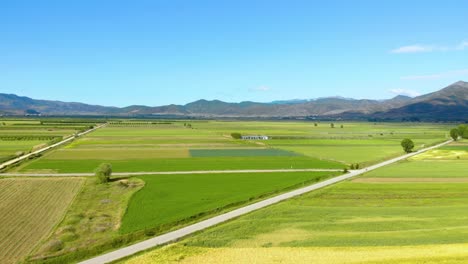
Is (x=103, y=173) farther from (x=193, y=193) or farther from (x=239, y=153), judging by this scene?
(x=239, y=153)

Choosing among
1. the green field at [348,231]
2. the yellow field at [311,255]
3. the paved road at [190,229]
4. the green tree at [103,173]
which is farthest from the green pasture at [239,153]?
the yellow field at [311,255]

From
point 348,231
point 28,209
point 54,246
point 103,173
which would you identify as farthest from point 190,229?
point 103,173

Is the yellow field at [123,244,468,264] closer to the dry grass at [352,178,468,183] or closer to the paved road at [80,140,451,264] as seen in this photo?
the paved road at [80,140,451,264]

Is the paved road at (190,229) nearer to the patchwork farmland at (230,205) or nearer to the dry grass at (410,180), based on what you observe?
the patchwork farmland at (230,205)

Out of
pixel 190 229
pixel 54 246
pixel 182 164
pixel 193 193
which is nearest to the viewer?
pixel 54 246

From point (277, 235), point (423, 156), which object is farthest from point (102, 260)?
point (423, 156)

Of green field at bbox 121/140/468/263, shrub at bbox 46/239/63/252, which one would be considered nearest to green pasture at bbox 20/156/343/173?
green field at bbox 121/140/468/263
